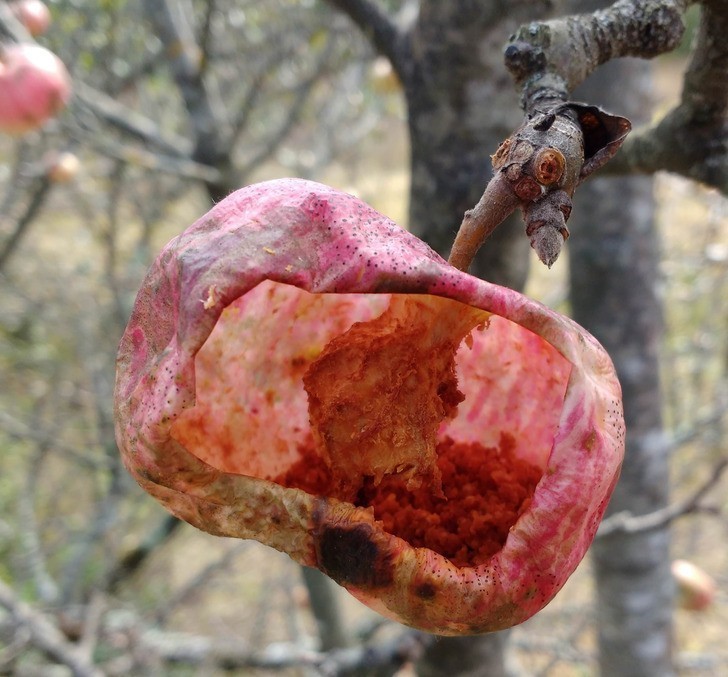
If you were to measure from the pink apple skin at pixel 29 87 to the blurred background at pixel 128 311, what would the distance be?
0.07m

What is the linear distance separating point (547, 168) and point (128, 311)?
2.69 m

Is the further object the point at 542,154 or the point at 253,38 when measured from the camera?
the point at 253,38

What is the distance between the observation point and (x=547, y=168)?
1.59 ft

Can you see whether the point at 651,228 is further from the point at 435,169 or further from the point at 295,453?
the point at 295,453

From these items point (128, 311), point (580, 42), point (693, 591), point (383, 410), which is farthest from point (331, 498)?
point (693, 591)

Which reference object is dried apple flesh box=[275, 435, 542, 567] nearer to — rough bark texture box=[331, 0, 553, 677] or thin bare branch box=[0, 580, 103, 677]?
rough bark texture box=[331, 0, 553, 677]

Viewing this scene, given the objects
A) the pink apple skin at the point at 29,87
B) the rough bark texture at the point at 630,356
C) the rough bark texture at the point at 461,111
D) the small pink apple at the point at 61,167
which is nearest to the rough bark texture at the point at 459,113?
the rough bark texture at the point at 461,111

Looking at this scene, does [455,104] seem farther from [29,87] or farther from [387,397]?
[29,87]

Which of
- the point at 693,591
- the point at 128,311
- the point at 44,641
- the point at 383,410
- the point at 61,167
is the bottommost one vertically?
the point at 693,591

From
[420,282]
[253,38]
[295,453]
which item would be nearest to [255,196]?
[420,282]

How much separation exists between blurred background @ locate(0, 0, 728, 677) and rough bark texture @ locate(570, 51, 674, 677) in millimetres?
22

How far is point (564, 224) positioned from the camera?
1.61 ft

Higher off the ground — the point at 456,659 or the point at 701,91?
the point at 701,91

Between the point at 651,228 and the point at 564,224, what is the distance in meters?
1.33
